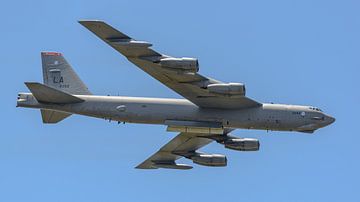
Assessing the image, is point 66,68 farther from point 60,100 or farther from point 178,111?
point 178,111

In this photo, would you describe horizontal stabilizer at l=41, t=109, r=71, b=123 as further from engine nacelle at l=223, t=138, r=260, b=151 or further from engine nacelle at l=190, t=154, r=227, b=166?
engine nacelle at l=223, t=138, r=260, b=151

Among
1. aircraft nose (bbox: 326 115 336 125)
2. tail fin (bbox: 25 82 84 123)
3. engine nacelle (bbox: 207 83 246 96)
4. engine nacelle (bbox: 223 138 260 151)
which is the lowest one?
engine nacelle (bbox: 223 138 260 151)

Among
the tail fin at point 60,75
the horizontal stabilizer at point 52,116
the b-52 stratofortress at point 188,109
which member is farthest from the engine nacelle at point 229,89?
the horizontal stabilizer at point 52,116

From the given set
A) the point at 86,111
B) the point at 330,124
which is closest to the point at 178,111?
the point at 86,111

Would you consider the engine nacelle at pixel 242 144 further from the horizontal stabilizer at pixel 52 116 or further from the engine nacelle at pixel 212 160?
the horizontal stabilizer at pixel 52 116

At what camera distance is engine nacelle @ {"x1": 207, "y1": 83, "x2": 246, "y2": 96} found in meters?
58.7

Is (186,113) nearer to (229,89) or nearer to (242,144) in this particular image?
(229,89)

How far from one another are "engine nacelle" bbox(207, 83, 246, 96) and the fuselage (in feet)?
10.6

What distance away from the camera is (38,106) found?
62250 mm

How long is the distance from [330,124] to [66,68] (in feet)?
61.3

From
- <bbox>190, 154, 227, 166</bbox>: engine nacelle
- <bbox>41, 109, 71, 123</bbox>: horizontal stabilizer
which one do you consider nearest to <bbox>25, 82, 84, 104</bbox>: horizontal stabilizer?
<bbox>41, 109, 71, 123</bbox>: horizontal stabilizer

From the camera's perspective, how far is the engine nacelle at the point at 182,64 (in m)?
57.0

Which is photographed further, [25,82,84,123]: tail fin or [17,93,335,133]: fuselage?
[17,93,335,133]: fuselage

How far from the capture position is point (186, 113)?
61.8 metres
